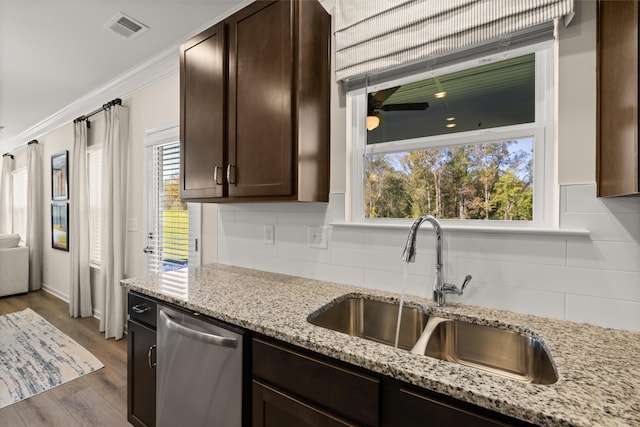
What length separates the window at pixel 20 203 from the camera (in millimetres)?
5523

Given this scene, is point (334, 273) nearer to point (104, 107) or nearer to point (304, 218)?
point (304, 218)

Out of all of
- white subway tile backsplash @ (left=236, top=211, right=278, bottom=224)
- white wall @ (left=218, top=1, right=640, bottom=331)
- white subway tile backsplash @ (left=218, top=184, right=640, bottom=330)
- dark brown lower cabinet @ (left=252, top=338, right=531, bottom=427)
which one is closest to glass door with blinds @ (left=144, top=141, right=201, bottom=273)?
white subway tile backsplash @ (left=236, top=211, right=278, bottom=224)

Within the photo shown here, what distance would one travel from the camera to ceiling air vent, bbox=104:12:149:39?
85.3 inches

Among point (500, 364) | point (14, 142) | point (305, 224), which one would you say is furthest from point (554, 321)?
point (14, 142)

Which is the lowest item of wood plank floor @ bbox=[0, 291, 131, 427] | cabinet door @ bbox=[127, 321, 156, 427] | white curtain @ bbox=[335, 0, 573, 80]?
wood plank floor @ bbox=[0, 291, 131, 427]

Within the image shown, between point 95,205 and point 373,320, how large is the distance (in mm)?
3740

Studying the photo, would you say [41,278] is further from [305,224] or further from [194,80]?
[305,224]

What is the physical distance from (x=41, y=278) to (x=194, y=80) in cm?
527

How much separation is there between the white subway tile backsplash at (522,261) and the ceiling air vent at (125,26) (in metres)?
1.86

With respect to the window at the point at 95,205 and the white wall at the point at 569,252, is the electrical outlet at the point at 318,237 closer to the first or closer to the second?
the white wall at the point at 569,252

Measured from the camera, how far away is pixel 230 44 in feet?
5.56

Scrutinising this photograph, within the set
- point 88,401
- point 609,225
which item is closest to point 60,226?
point 88,401

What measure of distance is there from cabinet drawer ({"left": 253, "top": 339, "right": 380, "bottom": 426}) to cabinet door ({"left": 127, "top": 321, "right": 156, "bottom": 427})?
783mm

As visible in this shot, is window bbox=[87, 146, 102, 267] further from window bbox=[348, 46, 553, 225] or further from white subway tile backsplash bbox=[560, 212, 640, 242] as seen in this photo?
white subway tile backsplash bbox=[560, 212, 640, 242]
